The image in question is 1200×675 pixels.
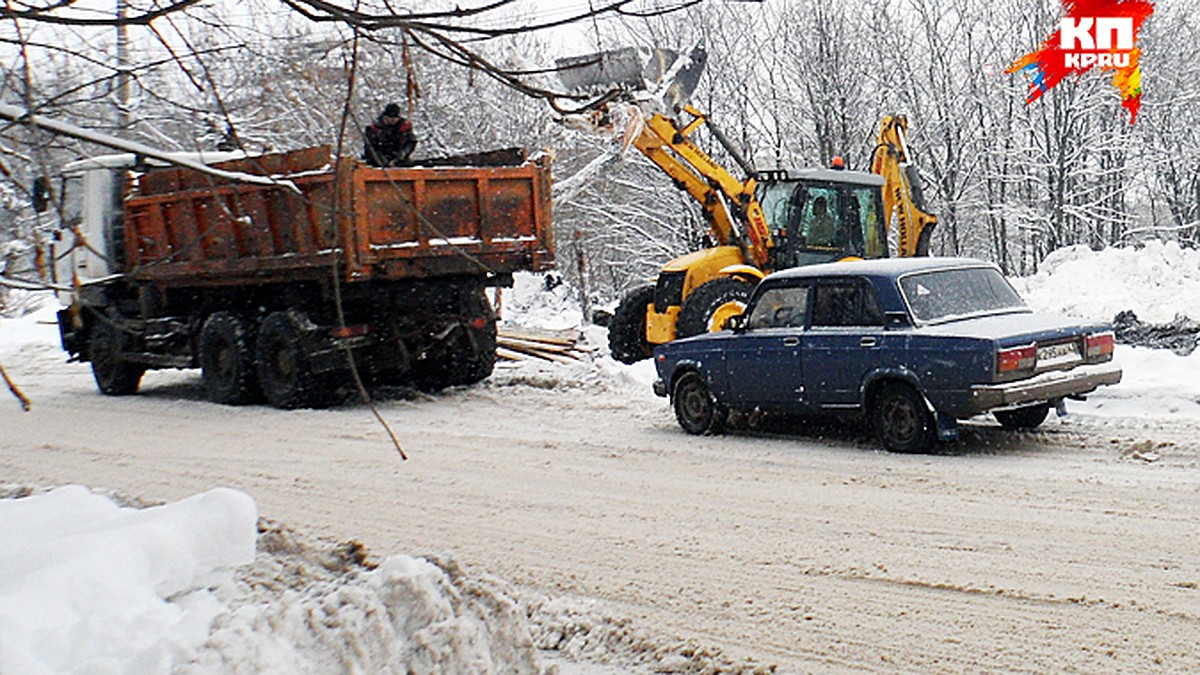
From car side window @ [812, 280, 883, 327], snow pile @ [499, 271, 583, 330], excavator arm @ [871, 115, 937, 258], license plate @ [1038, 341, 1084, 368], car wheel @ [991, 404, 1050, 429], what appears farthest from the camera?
snow pile @ [499, 271, 583, 330]

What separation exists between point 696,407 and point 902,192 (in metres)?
7.03

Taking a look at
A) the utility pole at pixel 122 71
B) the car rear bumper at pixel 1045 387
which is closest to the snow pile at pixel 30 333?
the car rear bumper at pixel 1045 387

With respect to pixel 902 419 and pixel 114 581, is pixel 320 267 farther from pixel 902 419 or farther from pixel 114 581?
pixel 114 581

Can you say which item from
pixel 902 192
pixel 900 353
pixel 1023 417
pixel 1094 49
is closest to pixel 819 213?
pixel 902 192

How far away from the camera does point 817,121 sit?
33125 mm

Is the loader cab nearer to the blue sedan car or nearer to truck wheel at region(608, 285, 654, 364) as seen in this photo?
truck wheel at region(608, 285, 654, 364)

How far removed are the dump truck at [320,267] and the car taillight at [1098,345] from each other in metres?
6.03

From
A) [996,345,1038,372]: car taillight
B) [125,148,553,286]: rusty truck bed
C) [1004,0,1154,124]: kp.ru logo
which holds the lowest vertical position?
[996,345,1038,372]: car taillight

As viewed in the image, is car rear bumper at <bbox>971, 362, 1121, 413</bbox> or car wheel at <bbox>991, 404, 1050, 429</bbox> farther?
car wheel at <bbox>991, 404, 1050, 429</bbox>

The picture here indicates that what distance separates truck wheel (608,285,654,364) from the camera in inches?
670

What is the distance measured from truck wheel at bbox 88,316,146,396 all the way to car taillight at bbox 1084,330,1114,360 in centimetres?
1199

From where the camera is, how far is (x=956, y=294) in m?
10.3

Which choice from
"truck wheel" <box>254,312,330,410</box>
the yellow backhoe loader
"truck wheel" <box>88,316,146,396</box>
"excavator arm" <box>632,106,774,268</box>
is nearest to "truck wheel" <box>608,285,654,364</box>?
the yellow backhoe loader

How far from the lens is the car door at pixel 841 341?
10086 mm
